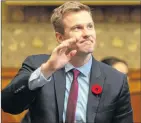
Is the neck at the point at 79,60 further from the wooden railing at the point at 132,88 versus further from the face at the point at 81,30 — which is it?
the wooden railing at the point at 132,88

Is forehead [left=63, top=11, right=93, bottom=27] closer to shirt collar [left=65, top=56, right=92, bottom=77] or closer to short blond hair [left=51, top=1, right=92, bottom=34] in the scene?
short blond hair [left=51, top=1, right=92, bottom=34]

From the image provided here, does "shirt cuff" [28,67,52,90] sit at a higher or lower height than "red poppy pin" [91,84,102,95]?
higher

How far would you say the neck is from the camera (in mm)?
1828

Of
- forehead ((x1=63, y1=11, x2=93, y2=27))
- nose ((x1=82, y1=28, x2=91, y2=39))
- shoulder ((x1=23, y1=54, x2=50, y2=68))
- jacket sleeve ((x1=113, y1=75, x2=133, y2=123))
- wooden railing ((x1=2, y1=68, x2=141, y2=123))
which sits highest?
forehead ((x1=63, y1=11, x2=93, y2=27))

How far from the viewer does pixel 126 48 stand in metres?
3.90

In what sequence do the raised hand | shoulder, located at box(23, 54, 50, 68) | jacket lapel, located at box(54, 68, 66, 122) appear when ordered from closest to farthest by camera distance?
the raised hand < jacket lapel, located at box(54, 68, 66, 122) < shoulder, located at box(23, 54, 50, 68)

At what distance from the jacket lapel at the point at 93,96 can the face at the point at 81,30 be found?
0.11 meters

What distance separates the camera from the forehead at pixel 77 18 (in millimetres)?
1801

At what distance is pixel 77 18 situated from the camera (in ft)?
5.93

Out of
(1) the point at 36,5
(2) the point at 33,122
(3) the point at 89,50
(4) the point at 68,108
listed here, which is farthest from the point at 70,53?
(1) the point at 36,5

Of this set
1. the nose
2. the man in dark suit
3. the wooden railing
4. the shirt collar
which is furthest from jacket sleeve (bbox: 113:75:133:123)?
the wooden railing

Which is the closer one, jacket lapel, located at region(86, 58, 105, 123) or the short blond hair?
jacket lapel, located at region(86, 58, 105, 123)

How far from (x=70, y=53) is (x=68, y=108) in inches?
8.3

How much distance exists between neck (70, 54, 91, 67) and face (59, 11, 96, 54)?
0.04 meters
